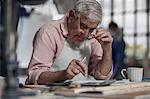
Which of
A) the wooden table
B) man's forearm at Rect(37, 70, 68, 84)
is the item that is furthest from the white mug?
man's forearm at Rect(37, 70, 68, 84)

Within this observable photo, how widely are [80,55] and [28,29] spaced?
1.90 meters

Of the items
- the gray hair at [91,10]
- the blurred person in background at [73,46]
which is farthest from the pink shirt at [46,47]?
the gray hair at [91,10]

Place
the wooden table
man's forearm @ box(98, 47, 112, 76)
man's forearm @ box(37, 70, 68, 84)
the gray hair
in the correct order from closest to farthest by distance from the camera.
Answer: the wooden table → man's forearm @ box(37, 70, 68, 84) → the gray hair → man's forearm @ box(98, 47, 112, 76)

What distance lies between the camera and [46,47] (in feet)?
5.91

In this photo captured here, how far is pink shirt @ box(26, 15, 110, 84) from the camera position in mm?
1756

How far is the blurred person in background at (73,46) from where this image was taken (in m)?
1.73

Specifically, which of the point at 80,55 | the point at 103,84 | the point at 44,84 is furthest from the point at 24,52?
the point at 103,84

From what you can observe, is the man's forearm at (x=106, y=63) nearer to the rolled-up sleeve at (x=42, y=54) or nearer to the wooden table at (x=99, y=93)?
the rolled-up sleeve at (x=42, y=54)

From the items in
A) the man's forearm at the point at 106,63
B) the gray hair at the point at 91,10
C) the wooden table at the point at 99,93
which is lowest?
the wooden table at the point at 99,93

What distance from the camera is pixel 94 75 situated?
1.95 metres

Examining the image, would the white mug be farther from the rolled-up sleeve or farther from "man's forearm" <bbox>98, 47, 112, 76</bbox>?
the rolled-up sleeve

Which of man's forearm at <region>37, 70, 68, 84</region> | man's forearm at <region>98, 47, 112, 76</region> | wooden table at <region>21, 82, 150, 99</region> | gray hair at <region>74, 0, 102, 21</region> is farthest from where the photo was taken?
man's forearm at <region>98, 47, 112, 76</region>

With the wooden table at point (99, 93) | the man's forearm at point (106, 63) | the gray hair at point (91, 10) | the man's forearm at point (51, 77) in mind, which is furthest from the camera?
the man's forearm at point (106, 63)

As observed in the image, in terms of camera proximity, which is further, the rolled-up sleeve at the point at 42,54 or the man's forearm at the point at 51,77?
the rolled-up sleeve at the point at 42,54
